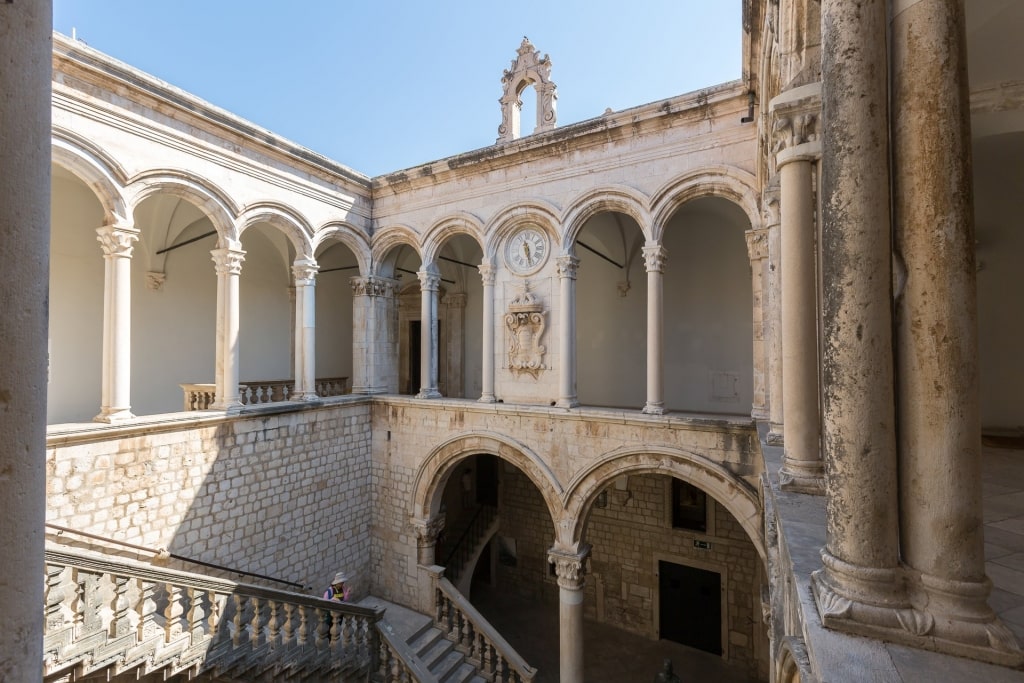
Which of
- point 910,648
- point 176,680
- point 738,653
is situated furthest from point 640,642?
point 910,648

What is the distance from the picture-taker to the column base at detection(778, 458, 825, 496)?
130 inches

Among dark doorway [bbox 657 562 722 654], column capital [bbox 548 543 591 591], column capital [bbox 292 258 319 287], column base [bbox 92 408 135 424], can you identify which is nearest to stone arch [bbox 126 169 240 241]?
column capital [bbox 292 258 319 287]

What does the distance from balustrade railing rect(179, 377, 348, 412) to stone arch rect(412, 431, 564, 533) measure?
10.3ft

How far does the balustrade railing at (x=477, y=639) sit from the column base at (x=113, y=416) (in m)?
5.89

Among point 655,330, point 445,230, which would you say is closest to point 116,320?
point 445,230

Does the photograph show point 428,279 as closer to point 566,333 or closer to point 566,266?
point 566,266

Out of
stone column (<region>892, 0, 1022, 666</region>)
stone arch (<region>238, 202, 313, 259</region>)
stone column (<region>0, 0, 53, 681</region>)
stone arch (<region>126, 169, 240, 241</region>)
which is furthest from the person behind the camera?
stone arch (<region>238, 202, 313, 259</region>)

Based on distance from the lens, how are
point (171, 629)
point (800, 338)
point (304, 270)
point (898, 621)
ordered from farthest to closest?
point (304, 270) → point (171, 629) → point (800, 338) → point (898, 621)

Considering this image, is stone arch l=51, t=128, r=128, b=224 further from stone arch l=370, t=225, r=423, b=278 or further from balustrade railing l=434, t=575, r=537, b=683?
balustrade railing l=434, t=575, r=537, b=683

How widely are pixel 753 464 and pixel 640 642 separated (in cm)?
659

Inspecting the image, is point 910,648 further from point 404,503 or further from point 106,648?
point 404,503

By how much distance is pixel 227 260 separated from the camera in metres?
8.30

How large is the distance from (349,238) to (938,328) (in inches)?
407

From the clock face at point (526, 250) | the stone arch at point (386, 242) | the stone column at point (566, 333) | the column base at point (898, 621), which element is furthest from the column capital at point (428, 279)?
the column base at point (898, 621)
